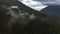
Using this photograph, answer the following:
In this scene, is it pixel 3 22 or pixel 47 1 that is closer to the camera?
pixel 3 22

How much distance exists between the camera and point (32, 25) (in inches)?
18.1

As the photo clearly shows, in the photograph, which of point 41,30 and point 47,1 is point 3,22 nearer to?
point 41,30

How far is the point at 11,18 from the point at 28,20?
6 centimetres

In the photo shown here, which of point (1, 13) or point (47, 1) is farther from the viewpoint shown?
point (47, 1)

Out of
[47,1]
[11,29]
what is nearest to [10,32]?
[11,29]

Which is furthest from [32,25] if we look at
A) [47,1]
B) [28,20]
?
[47,1]

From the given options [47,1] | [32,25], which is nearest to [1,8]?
[32,25]

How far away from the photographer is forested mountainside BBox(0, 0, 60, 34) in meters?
0.46

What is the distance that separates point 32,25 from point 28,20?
21 mm

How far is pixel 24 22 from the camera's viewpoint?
46 centimetres

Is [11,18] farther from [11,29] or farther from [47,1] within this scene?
[47,1]

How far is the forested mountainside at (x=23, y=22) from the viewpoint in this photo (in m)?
0.46

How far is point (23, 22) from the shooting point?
46 cm

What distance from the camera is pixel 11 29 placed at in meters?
0.46
